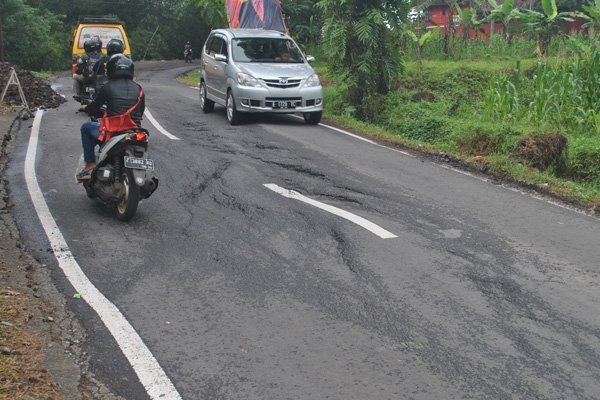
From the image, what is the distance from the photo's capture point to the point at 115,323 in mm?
4656

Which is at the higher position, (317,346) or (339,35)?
(339,35)

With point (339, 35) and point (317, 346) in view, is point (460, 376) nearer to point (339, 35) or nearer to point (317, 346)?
point (317, 346)

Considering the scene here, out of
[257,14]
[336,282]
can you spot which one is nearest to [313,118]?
[336,282]

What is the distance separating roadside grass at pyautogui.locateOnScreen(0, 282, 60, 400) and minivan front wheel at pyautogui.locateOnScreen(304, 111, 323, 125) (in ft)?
33.2

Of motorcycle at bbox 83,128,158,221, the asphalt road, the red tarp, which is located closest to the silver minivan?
the asphalt road

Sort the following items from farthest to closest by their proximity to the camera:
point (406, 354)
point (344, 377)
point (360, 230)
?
point (360, 230) < point (406, 354) < point (344, 377)

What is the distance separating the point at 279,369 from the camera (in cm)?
405

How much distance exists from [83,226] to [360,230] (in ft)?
9.93

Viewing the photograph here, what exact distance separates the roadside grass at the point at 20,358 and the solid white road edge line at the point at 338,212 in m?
3.51

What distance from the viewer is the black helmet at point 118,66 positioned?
23.9 feet

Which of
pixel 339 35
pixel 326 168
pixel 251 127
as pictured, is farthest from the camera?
pixel 339 35

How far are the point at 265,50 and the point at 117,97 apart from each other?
26.7 ft

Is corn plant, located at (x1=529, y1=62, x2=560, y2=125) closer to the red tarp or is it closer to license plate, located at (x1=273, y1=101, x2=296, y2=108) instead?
license plate, located at (x1=273, y1=101, x2=296, y2=108)

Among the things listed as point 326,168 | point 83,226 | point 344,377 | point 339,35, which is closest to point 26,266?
point 83,226
